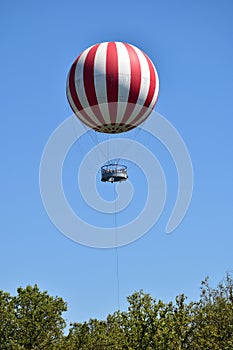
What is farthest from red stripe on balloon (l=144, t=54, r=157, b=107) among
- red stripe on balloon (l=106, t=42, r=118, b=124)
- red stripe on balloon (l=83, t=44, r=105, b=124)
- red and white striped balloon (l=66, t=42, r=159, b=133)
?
red stripe on balloon (l=83, t=44, r=105, b=124)

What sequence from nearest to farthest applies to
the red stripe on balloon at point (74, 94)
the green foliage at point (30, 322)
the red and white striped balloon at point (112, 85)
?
the red and white striped balloon at point (112, 85) → the red stripe on balloon at point (74, 94) → the green foliage at point (30, 322)

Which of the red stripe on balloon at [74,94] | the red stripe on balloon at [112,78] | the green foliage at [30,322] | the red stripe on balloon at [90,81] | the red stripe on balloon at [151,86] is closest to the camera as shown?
the red stripe on balloon at [112,78]

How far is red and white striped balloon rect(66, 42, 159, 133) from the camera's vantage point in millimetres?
39062

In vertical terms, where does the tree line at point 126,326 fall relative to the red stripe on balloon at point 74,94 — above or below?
below

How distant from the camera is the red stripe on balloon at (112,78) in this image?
38.9m

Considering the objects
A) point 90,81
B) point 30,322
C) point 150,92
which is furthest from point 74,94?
point 30,322

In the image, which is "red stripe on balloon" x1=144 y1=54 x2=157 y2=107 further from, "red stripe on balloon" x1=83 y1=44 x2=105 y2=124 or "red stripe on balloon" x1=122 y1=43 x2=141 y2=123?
"red stripe on balloon" x1=83 y1=44 x2=105 y2=124

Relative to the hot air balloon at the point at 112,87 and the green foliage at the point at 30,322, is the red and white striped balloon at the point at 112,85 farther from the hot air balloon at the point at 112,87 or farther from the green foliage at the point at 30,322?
the green foliage at the point at 30,322

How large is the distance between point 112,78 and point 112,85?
383mm

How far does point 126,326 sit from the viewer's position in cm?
4247

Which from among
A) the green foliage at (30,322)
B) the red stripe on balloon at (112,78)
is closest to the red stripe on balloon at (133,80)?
the red stripe on balloon at (112,78)

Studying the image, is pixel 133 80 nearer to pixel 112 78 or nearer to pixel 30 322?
pixel 112 78

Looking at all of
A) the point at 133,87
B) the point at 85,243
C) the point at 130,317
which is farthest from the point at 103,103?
the point at 130,317

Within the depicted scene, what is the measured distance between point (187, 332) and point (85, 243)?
28.8ft
